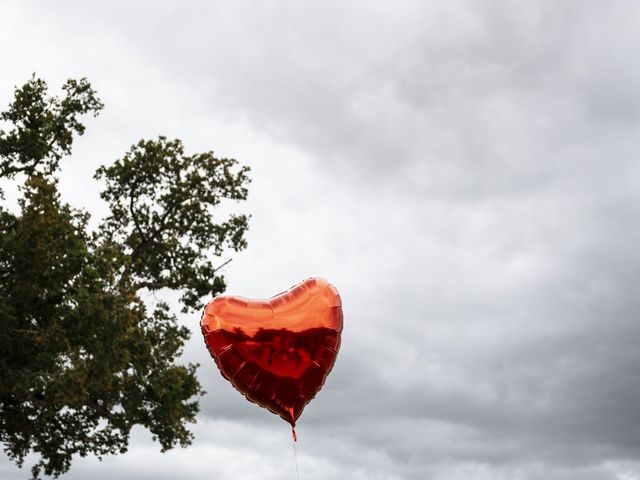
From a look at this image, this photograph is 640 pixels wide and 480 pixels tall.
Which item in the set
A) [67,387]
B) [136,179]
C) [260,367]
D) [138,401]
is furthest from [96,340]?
[260,367]

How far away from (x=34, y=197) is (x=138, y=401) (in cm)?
629

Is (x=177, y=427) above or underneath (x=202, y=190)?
underneath

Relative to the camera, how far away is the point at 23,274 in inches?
894

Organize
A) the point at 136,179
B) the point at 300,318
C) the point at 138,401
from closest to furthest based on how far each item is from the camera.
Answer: the point at 300,318, the point at 138,401, the point at 136,179

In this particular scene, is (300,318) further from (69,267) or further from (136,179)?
(136,179)

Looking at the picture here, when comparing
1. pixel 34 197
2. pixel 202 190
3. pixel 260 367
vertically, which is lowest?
pixel 260 367

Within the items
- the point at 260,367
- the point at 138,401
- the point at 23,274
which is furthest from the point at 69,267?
the point at 260,367

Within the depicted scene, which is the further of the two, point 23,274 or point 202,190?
point 202,190

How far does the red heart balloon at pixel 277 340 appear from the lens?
13.3m

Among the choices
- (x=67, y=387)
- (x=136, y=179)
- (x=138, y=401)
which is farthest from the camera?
(x=136, y=179)

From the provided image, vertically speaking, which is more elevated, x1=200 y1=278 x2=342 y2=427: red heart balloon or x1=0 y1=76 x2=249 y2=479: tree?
x1=0 y1=76 x2=249 y2=479: tree

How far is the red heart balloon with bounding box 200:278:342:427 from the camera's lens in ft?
43.5

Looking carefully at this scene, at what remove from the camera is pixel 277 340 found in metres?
13.2

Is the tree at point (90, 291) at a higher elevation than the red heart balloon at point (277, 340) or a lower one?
higher
